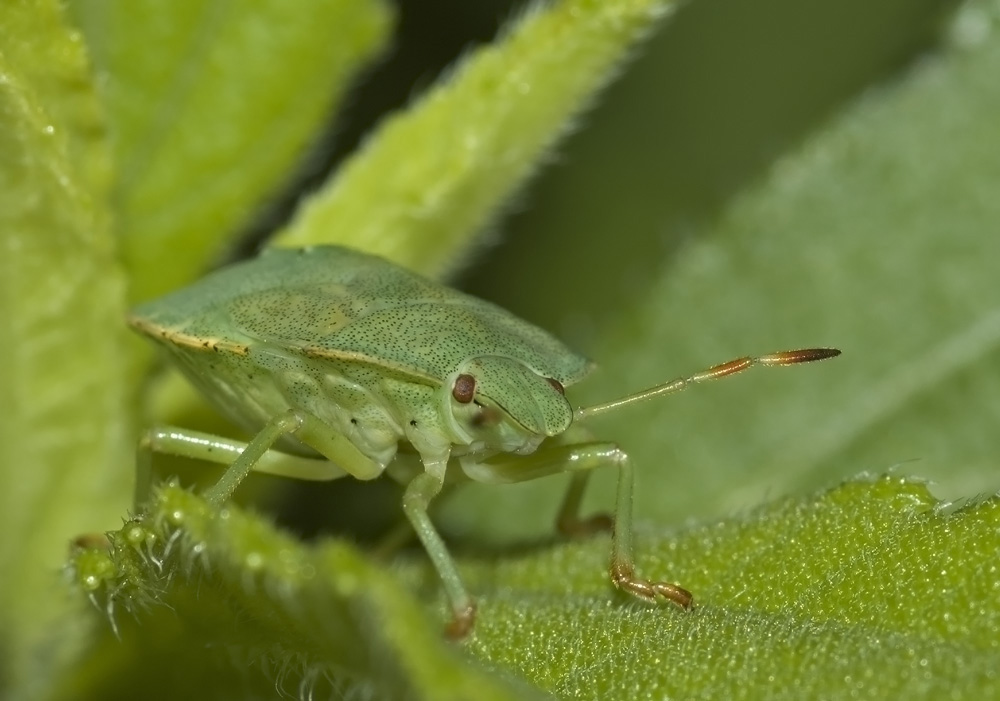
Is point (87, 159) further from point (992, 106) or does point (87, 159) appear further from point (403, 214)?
point (992, 106)

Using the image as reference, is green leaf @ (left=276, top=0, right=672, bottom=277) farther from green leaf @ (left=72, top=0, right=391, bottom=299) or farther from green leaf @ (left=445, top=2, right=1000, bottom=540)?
green leaf @ (left=445, top=2, right=1000, bottom=540)

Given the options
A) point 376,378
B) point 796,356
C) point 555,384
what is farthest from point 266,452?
point 796,356

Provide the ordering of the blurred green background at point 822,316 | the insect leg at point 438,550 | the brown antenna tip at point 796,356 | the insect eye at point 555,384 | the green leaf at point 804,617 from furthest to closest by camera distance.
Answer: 1. the blurred green background at point 822,316
2. the insect eye at point 555,384
3. the brown antenna tip at point 796,356
4. the insect leg at point 438,550
5. the green leaf at point 804,617

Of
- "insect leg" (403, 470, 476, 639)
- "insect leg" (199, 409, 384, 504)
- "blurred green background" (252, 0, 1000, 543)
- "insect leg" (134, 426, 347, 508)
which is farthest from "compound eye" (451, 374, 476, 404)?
"blurred green background" (252, 0, 1000, 543)

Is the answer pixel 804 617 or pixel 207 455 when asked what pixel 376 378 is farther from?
pixel 804 617

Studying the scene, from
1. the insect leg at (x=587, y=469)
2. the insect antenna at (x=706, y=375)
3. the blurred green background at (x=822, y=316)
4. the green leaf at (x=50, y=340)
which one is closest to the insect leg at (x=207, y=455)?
the green leaf at (x=50, y=340)

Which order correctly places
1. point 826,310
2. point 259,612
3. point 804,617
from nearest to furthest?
point 259,612 → point 804,617 → point 826,310

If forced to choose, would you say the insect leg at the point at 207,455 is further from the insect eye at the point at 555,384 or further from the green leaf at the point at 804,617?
the green leaf at the point at 804,617
